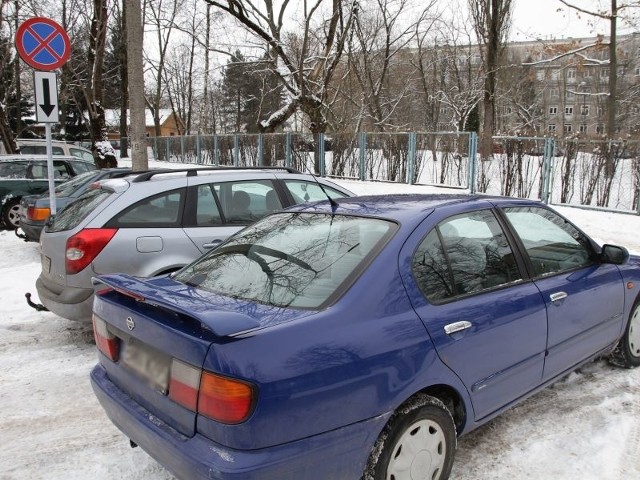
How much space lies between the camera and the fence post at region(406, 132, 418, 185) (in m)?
14.9

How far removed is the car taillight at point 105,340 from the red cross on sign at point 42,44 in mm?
5053

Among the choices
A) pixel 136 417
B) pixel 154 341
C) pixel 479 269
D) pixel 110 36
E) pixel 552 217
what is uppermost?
pixel 110 36

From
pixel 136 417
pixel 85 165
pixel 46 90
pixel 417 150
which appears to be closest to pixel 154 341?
pixel 136 417

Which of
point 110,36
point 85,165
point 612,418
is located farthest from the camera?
point 110,36

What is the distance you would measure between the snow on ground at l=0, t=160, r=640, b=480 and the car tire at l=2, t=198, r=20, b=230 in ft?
24.2

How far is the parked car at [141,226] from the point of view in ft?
14.6

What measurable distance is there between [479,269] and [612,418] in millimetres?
1515

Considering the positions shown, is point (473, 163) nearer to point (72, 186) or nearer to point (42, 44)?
point (72, 186)

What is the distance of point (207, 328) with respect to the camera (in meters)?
2.06

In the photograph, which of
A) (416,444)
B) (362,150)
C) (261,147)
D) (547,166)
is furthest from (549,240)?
(261,147)

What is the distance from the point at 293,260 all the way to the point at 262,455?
3.56 feet

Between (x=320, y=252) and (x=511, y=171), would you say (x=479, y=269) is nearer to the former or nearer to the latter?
(x=320, y=252)

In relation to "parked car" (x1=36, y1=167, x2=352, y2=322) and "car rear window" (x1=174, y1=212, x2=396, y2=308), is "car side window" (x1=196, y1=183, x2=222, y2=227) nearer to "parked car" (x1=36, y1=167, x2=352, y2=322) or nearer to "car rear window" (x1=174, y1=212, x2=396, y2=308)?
"parked car" (x1=36, y1=167, x2=352, y2=322)

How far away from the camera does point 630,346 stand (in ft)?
13.9
